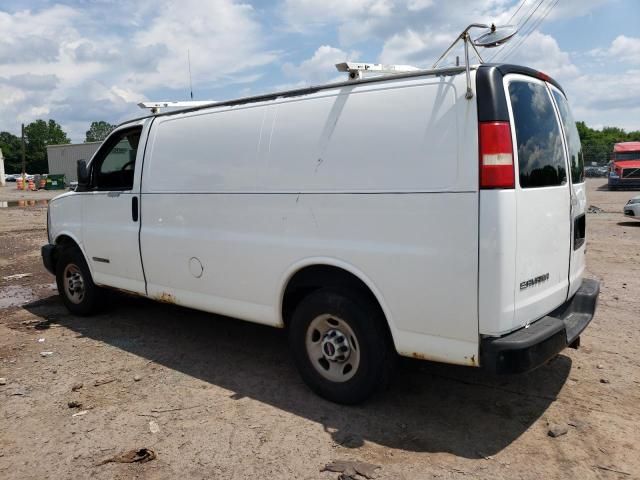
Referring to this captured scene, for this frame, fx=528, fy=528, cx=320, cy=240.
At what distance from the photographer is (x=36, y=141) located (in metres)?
111

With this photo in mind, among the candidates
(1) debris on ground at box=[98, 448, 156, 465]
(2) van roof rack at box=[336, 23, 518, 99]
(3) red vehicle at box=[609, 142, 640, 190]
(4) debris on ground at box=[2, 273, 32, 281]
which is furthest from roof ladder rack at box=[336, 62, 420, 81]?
(3) red vehicle at box=[609, 142, 640, 190]

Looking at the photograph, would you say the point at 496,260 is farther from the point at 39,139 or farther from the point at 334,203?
the point at 39,139

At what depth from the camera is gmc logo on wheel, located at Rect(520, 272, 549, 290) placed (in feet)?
10.6

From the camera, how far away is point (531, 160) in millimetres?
3307

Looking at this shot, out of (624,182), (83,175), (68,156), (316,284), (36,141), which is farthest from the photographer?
(36,141)

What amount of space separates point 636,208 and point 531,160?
12.4 metres

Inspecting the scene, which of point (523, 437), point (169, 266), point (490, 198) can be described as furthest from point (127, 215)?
point (523, 437)

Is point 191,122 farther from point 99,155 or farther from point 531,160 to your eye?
point 531,160

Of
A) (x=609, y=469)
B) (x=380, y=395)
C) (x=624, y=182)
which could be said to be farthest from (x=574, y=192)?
(x=624, y=182)

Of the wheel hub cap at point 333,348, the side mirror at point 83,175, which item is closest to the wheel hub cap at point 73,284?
the side mirror at point 83,175

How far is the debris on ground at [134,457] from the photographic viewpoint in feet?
10.8

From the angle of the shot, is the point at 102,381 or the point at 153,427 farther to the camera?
the point at 102,381

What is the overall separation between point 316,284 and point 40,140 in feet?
422

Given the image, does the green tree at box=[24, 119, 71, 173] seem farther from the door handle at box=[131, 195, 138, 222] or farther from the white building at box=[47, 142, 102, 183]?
the door handle at box=[131, 195, 138, 222]
